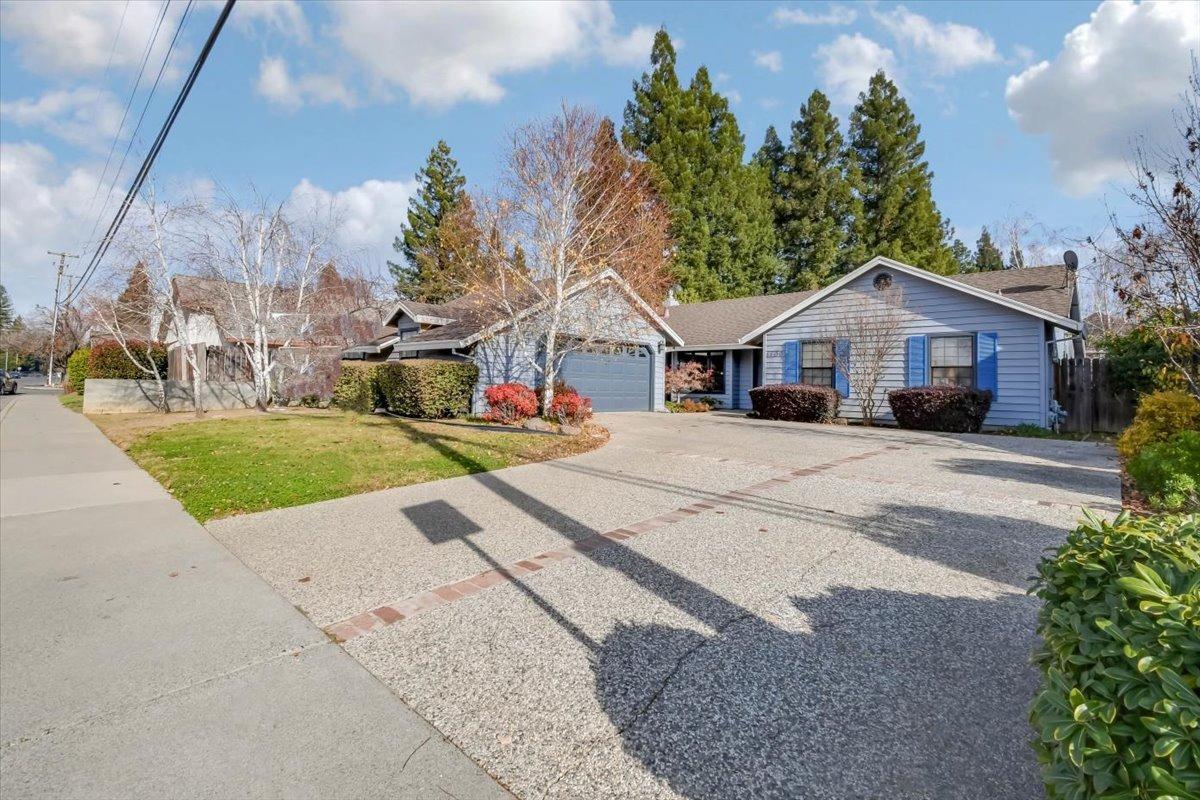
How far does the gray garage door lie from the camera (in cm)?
1723

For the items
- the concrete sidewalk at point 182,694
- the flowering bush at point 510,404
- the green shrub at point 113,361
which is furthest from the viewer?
the green shrub at point 113,361

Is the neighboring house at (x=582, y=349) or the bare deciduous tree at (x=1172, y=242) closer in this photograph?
the bare deciduous tree at (x=1172, y=242)

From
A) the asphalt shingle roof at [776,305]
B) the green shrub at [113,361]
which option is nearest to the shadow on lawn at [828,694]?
the asphalt shingle roof at [776,305]

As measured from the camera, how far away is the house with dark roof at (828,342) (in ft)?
44.2

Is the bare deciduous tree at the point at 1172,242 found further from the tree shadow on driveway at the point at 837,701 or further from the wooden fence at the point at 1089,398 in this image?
the wooden fence at the point at 1089,398

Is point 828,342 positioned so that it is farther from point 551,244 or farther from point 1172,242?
point 1172,242

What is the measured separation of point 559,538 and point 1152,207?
272 inches

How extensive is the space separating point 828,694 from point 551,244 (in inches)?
494

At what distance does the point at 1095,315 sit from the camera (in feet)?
94.2

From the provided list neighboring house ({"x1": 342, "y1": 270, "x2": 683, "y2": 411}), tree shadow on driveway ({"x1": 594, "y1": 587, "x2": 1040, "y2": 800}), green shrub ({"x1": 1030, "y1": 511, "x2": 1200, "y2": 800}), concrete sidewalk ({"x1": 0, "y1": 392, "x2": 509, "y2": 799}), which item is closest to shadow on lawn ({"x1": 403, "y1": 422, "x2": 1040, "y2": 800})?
tree shadow on driveway ({"x1": 594, "y1": 587, "x2": 1040, "y2": 800})

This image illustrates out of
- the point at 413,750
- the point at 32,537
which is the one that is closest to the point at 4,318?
the point at 32,537

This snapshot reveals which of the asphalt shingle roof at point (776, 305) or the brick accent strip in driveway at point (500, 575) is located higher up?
the asphalt shingle roof at point (776, 305)

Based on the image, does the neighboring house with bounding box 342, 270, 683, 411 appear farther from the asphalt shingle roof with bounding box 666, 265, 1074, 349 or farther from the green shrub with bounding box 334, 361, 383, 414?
the asphalt shingle roof with bounding box 666, 265, 1074, 349

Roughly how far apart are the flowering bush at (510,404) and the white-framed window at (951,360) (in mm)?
10340
